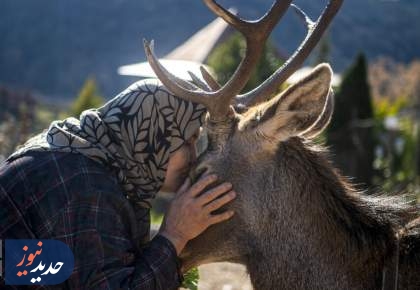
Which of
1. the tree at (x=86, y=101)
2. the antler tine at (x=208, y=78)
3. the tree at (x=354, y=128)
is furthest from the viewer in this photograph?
the tree at (x=354, y=128)

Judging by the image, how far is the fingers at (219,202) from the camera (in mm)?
3373

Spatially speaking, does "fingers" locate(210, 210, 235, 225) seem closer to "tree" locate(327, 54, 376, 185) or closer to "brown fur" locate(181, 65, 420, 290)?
"brown fur" locate(181, 65, 420, 290)

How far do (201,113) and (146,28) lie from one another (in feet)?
140

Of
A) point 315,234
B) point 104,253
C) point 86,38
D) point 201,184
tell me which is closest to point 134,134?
point 201,184

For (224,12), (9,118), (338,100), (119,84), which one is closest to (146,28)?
(119,84)

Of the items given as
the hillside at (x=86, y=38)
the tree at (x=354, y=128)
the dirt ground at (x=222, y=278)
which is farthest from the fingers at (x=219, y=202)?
the hillside at (x=86, y=38)

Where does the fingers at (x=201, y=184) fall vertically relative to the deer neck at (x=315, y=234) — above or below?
above

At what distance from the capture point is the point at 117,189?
318 centimetres

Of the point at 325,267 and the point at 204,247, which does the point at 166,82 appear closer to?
the point at 204,247

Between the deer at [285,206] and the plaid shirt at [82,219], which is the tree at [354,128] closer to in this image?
the deer at [285,206]

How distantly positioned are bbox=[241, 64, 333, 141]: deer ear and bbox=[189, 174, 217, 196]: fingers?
1.16 ft

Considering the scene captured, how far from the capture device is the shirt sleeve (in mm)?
2922

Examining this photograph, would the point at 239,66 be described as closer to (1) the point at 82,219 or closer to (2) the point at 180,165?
(2) the point at 180,165

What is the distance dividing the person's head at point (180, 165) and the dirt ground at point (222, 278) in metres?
2.42
